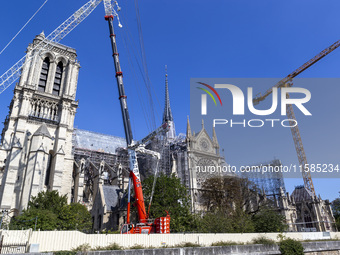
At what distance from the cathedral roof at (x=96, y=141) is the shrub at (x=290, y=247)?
44888 millimetres

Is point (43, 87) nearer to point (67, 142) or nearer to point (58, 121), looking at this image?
point (58, 121)

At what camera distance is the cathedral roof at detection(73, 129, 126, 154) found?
59938 mm

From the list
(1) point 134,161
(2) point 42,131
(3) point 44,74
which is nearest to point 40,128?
(2) point 42,131

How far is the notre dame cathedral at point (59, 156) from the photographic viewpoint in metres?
36.1

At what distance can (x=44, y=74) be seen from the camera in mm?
47031

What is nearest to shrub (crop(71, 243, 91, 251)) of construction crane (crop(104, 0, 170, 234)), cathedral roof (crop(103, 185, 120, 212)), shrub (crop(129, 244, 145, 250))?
shrub (crop(129, 244, 145, 250))

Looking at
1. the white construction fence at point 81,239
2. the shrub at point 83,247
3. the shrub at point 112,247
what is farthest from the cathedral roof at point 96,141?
the shrub at point 83,247

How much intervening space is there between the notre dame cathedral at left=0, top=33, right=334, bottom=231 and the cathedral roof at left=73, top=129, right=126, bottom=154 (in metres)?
1.03

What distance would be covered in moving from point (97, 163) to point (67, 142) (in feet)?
36.8

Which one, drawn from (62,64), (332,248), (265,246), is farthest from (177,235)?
(62,64)

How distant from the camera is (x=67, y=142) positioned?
42.8 m

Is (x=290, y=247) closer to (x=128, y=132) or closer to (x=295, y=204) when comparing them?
(x=128, y=132)

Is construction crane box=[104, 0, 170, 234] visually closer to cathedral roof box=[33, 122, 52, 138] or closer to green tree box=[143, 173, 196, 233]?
green tree box=[143, 173, 196, 233]

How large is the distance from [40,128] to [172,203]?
2297 centimetres
